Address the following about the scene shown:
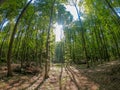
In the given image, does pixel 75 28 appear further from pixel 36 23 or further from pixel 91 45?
pixel 36 23

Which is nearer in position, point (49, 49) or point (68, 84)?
point (68, 84)

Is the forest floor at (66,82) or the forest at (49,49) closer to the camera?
the forest floor at (66,82)

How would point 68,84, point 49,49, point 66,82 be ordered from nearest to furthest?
1. point 68,84
2. point 66,82
3. point 49,49

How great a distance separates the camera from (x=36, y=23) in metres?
30.5

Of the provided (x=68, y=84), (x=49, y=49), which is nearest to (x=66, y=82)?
(x=68, y=84)

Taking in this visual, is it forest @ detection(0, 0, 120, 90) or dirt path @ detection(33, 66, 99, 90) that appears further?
forest @ detection(0, 0, 120, 90)

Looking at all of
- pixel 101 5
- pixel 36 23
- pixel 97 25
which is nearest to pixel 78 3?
pixel 101 5

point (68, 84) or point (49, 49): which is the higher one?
point (49, 49)

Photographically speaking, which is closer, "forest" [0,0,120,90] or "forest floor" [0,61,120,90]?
"forest floor" [0,61,120,90]

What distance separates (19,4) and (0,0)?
54.2ft

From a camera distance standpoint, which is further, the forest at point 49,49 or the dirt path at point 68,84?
the forest at point 49,49

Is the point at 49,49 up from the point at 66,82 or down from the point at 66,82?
up

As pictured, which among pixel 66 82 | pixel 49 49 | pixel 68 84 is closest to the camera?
pixel 68 84

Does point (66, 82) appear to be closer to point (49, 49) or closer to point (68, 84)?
point (68, 84)
